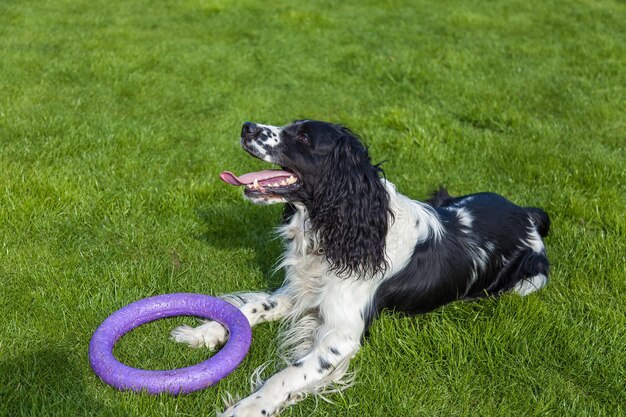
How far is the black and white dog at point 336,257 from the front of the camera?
376cm

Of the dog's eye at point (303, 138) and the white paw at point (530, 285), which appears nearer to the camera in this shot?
the dog's eye at point (303, 138)

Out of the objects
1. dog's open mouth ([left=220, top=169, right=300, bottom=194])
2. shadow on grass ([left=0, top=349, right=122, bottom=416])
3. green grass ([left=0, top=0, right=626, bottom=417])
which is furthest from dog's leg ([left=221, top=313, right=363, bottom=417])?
dog's open mouth ([left=220, top=169, right=300, bottom=194])

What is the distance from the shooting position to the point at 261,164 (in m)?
6.37

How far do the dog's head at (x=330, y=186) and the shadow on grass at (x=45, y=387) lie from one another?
1366 mm

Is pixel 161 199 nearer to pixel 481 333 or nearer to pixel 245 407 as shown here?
pixel 245 407

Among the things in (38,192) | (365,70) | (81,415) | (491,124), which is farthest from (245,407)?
(365,70)

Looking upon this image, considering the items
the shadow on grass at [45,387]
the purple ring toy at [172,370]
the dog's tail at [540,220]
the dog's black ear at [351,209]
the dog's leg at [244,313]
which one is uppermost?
the dog's black ear at [351,209]

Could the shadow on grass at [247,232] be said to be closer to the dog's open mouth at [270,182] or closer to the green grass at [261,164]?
the green grass at [261,164]

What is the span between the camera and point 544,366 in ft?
12.3

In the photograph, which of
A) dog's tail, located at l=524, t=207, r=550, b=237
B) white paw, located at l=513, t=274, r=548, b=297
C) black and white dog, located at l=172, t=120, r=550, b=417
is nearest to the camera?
black and white dog, located at l=172, t=120, r=550, b=417

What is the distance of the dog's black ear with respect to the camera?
12.3 feet

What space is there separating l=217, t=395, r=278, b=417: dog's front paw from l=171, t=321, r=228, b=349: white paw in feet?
1.91

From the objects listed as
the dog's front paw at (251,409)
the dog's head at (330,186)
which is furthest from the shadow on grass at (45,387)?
the dog's head at (330,186)

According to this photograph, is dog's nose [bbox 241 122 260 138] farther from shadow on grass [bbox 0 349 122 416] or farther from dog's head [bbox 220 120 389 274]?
shadow on grass [bbox 0 349 122 416]
